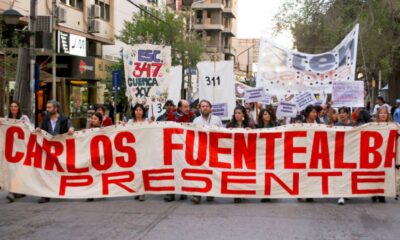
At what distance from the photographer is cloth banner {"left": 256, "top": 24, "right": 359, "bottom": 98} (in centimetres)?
1364

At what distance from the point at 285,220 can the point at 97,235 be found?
8.02 ft

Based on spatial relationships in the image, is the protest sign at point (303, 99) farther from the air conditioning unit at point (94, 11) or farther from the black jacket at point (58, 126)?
the air conditioning unit at point (94, 11)

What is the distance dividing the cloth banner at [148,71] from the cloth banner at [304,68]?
222 cm

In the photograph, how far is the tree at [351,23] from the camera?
2539 centimetres

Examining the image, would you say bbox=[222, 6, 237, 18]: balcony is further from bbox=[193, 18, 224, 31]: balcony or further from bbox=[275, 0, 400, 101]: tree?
bbox=[275, 0, 400, 101]: tree

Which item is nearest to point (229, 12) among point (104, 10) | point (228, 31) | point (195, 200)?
point (228, 31)

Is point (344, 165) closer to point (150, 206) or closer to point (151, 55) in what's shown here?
point (150, 206)

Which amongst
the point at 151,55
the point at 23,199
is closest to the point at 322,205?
the point at 23,199

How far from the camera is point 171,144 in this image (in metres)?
9.58

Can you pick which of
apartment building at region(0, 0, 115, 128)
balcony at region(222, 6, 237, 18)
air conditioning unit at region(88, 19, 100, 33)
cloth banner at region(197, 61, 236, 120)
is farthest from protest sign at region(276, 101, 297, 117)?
balcony at region(222, 6, 237, 18)

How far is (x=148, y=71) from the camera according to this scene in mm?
14273

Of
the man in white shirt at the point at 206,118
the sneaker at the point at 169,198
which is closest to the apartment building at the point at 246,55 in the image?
the man in white shirt at the point at 206,118

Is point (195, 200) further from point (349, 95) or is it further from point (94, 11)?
point (94, 11)

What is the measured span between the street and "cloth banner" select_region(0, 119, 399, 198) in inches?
9.0
